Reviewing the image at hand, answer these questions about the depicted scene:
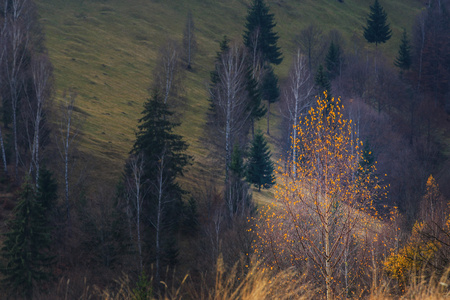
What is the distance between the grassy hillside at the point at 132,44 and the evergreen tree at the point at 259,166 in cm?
487

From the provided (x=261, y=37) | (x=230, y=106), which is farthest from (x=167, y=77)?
(x=261, y=37)

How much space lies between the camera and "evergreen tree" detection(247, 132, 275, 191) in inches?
1672

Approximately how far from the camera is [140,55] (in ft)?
243

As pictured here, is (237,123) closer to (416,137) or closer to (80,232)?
(80,232)

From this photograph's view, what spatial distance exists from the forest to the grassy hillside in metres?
0.42

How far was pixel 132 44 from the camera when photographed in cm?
7694

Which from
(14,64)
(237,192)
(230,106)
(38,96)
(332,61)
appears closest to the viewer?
(38,96)

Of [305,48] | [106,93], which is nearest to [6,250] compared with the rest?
[106,93]

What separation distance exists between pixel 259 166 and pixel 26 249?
23.7 m

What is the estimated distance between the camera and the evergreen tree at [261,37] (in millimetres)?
65938

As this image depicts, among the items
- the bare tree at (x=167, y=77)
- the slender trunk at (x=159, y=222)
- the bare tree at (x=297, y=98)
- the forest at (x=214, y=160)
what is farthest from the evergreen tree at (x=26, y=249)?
Answer: the bare tree at (x=167, y=77)

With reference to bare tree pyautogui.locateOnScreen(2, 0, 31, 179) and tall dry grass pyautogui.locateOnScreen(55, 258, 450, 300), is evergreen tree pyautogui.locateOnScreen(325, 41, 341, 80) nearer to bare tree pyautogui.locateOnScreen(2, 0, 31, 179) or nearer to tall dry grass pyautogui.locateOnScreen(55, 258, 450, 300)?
bare tree pyautogui.locateOnScreen(2, 0, 31, 179)

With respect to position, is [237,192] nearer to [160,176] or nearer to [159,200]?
[160,176]

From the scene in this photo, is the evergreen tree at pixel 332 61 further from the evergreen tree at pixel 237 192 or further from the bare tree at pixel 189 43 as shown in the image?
the evergreen tree at pixel 237 192
